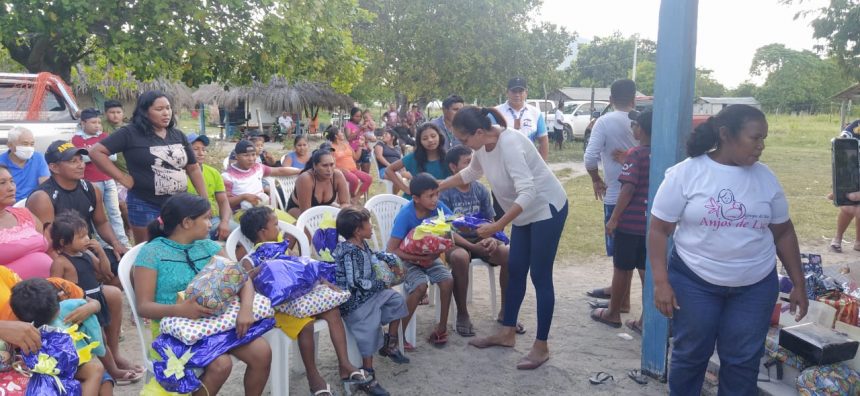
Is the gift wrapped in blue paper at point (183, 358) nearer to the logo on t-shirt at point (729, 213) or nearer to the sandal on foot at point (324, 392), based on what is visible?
the sandal on foot at point (324, 392)

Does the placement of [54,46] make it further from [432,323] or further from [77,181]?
[432,323]

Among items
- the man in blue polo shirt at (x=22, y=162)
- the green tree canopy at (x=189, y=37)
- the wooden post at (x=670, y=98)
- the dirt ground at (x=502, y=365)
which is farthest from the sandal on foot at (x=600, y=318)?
the green tree canopy at (x=189, y=37)

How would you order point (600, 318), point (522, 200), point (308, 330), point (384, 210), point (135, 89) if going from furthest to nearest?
point (135, 89), point (384, 210), point (600, 318), point (522, 200), point (308, 330)

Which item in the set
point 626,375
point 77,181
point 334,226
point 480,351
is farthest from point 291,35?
point 626,375

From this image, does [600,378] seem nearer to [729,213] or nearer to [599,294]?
[729,213]

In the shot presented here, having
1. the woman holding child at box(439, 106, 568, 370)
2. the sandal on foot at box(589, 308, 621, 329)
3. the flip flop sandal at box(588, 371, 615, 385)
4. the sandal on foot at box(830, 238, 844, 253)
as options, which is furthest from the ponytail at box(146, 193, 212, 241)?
the sandal on foot at box(830, 238, 844, 253)

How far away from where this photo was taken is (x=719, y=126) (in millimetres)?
2645

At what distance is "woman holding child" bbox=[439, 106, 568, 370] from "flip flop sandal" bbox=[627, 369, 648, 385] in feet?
1.73

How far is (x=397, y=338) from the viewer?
4004 mm

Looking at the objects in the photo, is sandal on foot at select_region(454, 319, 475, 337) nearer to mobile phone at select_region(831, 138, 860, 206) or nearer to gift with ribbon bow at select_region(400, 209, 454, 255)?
gift with ribbon bow at select_region(400, 209, 454, 255)

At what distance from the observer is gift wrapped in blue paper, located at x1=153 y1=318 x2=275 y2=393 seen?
2.76 m

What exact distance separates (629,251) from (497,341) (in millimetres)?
1147

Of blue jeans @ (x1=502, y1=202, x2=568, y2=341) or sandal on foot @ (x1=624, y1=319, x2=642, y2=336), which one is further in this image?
sandal on foot @ (x1=624, y1=319, x2=642, y2=336)

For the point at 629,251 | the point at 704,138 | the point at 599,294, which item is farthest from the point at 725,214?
the point at 599,294
